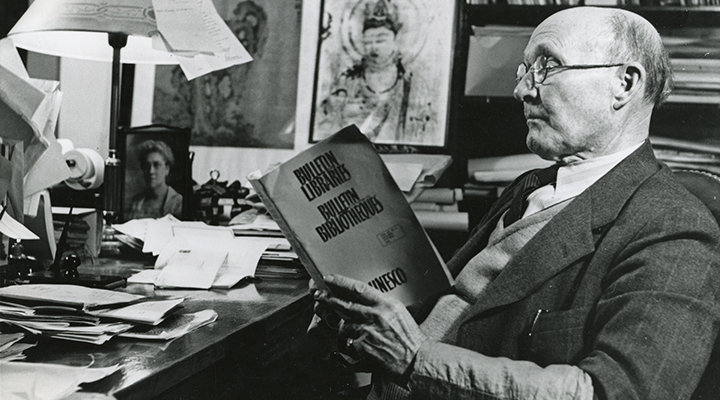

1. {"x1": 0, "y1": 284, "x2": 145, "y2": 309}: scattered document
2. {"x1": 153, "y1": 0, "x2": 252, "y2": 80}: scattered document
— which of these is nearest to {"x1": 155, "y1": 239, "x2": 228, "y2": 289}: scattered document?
{"x1": 0, "y1": 284, "x2": 145, "y2": 309}: scattered document

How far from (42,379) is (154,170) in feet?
4.88

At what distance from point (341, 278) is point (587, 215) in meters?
0.40

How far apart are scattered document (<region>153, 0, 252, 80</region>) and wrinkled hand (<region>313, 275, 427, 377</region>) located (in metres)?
0.90

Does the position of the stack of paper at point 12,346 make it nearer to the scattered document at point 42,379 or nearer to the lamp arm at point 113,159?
the scattered document at point 42,379

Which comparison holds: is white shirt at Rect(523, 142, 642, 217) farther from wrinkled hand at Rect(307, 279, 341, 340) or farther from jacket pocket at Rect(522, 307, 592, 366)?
wrinkled hand at Rect(307, 279, 341, 340)

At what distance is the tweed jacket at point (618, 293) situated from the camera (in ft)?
3.07

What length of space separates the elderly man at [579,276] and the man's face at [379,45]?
3.64 ft

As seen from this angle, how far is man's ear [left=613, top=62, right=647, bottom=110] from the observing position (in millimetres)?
1229

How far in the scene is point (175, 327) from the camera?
41.7 inches

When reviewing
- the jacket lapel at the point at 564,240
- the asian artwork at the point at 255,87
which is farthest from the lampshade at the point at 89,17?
the jacket lapel at the point at 564,240

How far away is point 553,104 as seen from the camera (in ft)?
4.17

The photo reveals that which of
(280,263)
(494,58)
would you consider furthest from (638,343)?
(494,58)

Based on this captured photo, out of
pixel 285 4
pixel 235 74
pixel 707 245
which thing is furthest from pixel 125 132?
pixel 707 245

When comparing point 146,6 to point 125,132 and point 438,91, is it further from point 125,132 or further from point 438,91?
point 438,91
